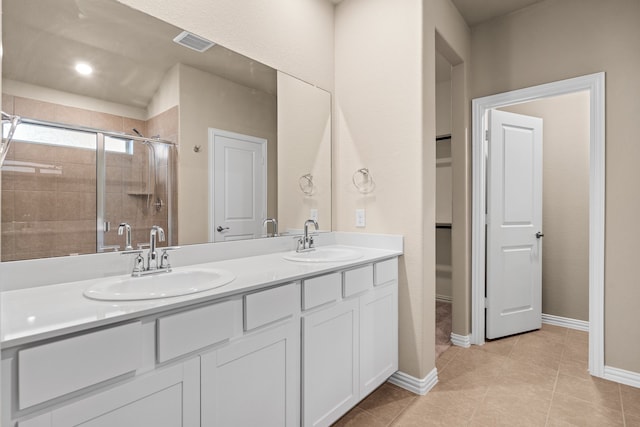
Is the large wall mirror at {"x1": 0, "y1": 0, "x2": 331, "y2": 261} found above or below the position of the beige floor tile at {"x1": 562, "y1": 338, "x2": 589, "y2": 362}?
above

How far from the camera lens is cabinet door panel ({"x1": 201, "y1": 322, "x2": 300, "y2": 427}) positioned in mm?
1160

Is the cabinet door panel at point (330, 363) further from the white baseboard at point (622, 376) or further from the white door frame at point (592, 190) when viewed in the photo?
the white baseboard at point (622, 376)

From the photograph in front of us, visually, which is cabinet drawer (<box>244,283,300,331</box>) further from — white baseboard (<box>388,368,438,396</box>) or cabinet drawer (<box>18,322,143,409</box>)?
white baseboard (<box>388,368,438,396</box>)

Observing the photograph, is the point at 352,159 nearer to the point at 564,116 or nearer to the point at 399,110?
the point at 399,110

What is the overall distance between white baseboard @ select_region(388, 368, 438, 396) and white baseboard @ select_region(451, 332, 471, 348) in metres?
0.69

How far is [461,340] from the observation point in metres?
2.84

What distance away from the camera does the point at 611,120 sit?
228 cm

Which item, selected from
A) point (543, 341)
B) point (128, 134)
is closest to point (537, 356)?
point (543, 341)

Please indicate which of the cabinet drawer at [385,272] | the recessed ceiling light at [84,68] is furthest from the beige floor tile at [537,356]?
the recessed ceiling light at [84,68]

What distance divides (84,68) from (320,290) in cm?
137

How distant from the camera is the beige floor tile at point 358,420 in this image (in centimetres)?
180

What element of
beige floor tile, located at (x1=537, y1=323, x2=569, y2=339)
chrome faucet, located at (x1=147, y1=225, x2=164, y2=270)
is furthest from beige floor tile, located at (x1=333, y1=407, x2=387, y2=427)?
beige floor tile, located at (x1=537, y1=323, x2=569, y2=339)

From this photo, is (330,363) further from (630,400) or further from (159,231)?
(630,400)

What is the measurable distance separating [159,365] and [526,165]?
3.25 meters
